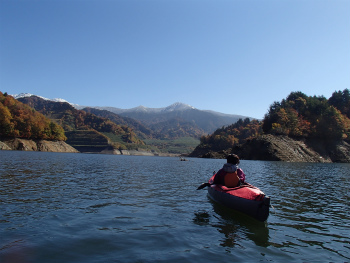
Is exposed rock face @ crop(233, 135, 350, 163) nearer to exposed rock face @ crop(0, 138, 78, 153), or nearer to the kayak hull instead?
the kayak hull

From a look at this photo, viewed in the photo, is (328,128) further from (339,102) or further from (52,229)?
(52,229)

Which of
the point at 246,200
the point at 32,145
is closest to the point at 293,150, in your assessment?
the point at 246,200

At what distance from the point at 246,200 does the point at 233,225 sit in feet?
5.75

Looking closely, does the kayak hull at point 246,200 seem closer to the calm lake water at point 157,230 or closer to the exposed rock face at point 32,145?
the calm lake water at point 157,230

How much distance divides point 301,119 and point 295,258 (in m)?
162

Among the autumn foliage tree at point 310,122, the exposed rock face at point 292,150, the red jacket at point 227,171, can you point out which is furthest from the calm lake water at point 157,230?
the autumn foliage tree at point 310,122

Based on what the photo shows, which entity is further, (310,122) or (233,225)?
(310,122)

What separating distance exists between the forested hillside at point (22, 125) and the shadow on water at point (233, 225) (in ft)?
551

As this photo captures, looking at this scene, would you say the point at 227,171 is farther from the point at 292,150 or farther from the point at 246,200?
the point at 292,150

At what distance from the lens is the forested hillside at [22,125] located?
149 m

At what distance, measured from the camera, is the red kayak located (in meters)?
13.7

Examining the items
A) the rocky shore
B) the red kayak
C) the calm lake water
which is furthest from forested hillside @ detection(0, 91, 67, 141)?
the red kayak

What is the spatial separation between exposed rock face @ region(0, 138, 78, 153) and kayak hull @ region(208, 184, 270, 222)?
154847 millimetres

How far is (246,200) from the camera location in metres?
14.7
